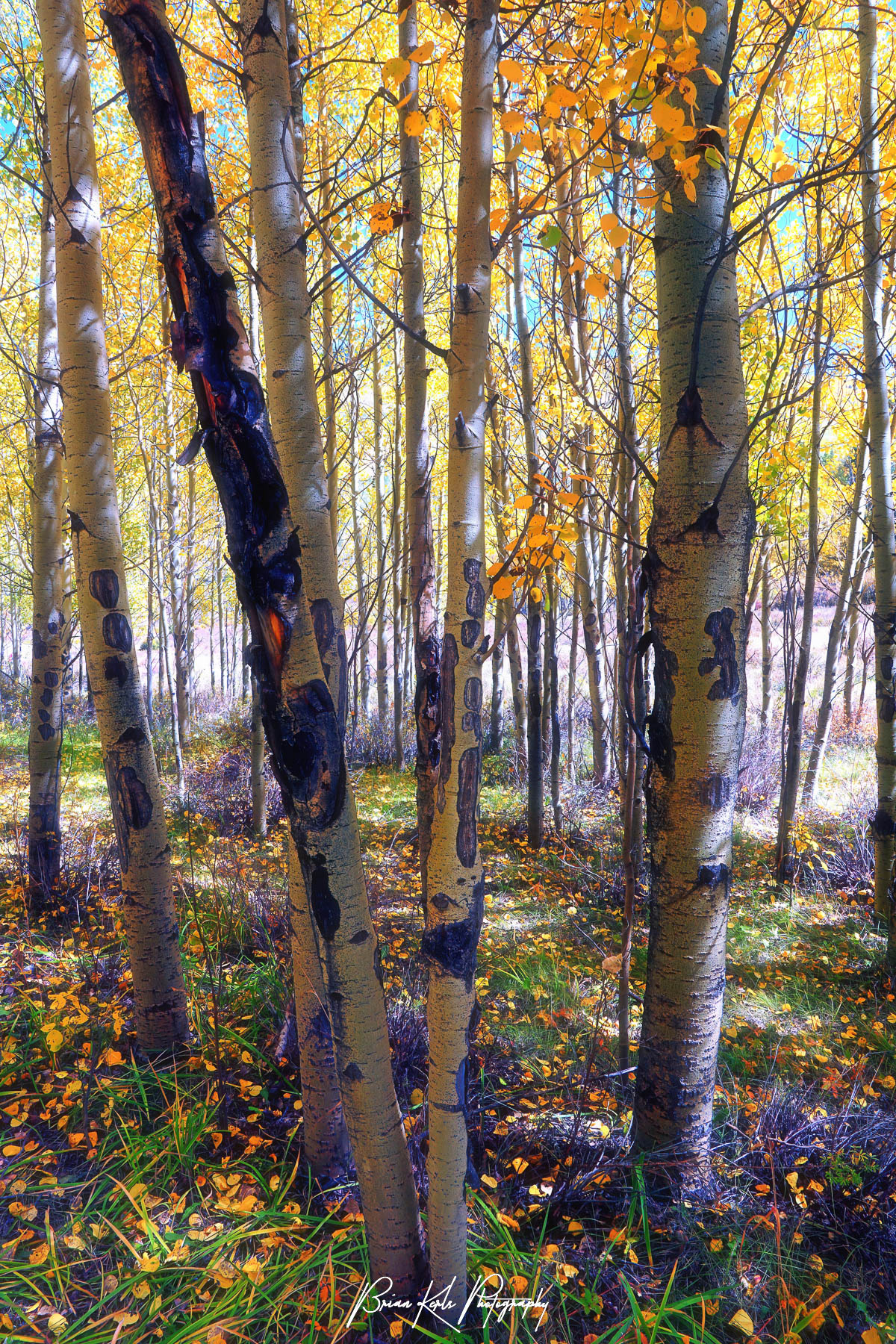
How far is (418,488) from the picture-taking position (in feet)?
9.70

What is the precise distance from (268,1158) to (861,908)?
4.45m

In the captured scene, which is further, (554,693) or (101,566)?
(554,693)

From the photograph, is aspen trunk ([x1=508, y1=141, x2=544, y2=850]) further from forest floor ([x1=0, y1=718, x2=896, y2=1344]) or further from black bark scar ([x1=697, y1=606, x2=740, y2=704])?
black bark scar ([x1=697, y1=606, x2=740, y2=704])

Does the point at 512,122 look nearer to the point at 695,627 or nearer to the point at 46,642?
the point at 695,627

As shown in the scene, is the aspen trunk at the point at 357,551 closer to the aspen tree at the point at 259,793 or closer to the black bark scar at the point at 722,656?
the aspen tree at the point at 259,793

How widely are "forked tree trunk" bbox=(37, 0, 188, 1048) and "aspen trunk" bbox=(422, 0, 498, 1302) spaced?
1645 millimetres

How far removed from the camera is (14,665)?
16.9 m

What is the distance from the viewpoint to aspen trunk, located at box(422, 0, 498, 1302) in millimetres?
1329

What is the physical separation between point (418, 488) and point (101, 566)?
136cm

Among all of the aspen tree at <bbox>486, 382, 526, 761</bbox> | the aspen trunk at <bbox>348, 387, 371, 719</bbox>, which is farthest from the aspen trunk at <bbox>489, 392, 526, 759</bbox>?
the aspen trunk at <bbox>348, 387, 371, 719</bbox>

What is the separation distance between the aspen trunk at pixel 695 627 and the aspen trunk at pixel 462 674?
2.46 ft

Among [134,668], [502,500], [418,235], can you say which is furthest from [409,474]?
[502,500]

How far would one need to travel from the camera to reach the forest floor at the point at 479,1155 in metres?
1.69

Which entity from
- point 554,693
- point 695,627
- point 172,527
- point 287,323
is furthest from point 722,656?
point 172,527
